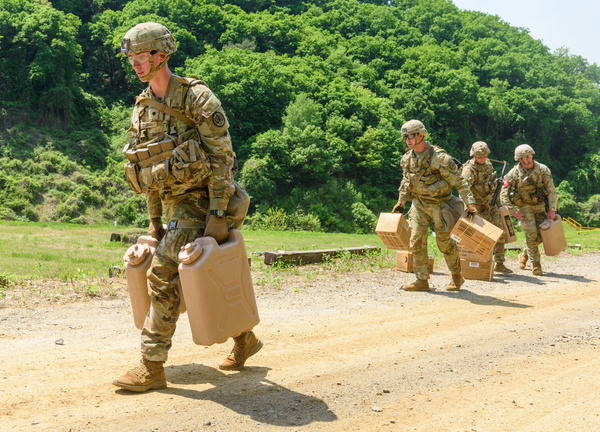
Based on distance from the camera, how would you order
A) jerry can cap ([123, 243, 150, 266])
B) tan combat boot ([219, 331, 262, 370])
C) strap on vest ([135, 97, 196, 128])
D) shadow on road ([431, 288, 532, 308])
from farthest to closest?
shadow on road ([431, 288, 532, 308]), tan combat boot ([219, 331, 262, 370]), jerry can cap ([123, 243, 150, 266]), strap on vest ([135, 97, 196, 128])

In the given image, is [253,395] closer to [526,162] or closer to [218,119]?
[218,119]

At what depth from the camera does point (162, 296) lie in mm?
4625

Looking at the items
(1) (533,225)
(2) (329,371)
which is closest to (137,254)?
(2) (329,371)

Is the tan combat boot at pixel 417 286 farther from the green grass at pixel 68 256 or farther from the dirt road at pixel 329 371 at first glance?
the green grass at pixel 68 256

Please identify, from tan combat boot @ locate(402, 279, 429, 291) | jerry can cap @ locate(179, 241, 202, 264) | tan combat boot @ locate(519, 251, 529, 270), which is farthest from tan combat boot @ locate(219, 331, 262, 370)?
tan combat boot @ locate(519, 251, 529, 270)

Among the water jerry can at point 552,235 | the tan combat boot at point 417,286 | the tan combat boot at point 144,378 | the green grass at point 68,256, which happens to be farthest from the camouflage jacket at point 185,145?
the water jerry can at point 552,235

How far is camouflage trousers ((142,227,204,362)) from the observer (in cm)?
462

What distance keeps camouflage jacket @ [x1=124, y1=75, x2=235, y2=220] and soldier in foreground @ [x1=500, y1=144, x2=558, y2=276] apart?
30.9 ft

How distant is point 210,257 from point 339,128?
178 ft

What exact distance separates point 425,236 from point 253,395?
601 cm

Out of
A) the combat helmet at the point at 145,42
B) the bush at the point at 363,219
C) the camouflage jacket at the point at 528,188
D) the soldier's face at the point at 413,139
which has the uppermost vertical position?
the combat helmet at the point at 145,42

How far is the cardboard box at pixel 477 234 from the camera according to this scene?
32.0 ft

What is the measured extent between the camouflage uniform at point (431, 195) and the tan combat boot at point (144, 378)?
6.15m

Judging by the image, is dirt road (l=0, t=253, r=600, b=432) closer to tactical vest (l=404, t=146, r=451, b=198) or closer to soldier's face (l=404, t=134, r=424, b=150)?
Result: tactical vest (l=404, t=146, r=451, b=198)
